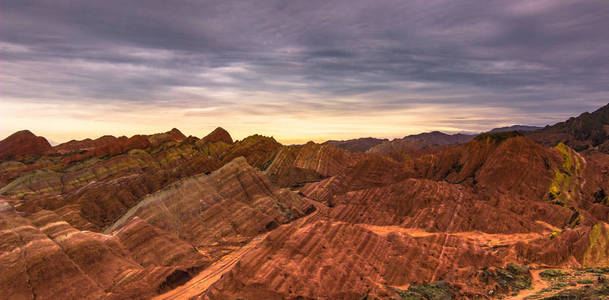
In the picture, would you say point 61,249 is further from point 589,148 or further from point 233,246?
point 589,148

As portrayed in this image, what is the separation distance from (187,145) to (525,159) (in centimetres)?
9231

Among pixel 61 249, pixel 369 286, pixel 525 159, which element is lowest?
pixel 369 286

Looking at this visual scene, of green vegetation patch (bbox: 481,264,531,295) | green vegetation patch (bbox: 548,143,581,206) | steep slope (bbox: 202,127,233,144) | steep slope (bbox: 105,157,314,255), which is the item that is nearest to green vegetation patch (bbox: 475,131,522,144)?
green vegetation patch (bbox: 548,143,581,206)

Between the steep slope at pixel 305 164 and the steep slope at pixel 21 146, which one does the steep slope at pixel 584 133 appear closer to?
the steep slope at pixel 305 164

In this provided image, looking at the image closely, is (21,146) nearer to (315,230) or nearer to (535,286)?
(315,230)

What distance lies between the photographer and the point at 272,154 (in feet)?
321

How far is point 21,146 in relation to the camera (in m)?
105

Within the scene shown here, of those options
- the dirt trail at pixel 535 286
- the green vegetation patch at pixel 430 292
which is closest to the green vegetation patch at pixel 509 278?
the dirt trail at pixel 535 286

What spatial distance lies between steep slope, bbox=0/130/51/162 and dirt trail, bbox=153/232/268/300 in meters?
108

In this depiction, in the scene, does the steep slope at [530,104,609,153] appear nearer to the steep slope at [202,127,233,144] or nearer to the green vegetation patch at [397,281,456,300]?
the green vegetation patch at [397,281,456,300]

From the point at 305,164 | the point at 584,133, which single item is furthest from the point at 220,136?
the point at 584,133

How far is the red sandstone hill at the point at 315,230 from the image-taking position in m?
22.8

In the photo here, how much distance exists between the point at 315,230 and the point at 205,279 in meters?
12.4

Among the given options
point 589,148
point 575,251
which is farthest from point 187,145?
point 589,148
